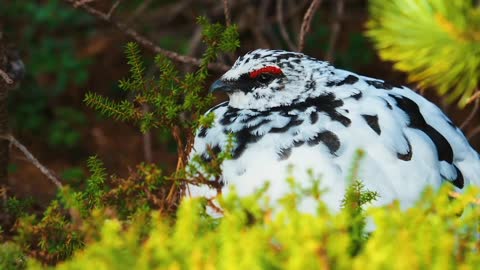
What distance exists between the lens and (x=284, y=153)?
2.45 meters

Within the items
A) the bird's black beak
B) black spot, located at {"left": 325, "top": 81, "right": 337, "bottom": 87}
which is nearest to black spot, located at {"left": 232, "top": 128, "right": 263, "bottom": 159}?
the bird's black beak

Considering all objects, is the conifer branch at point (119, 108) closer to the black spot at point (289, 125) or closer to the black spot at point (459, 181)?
the black spot at point (289, 125)

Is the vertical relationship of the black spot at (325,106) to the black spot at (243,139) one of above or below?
above

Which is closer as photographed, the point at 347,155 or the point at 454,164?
the point at 347,155

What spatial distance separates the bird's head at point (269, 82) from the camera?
8.93 feet

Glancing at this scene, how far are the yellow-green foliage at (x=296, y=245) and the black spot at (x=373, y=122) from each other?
2.65 ft

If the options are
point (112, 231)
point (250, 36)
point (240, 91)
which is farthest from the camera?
point (250, 36)

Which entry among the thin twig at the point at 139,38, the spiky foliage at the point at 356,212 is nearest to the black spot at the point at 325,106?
the spiky foliage at the point at 356,212

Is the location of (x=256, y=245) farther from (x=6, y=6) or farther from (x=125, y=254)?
(x=6, y=6)

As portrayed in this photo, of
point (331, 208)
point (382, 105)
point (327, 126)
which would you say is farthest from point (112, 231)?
point (382, 105)

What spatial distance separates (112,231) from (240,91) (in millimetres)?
1215

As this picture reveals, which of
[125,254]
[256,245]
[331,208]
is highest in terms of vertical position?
[256,245]

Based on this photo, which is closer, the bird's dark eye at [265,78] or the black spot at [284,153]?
the black spot at [284,153]

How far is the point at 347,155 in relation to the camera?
243cm
